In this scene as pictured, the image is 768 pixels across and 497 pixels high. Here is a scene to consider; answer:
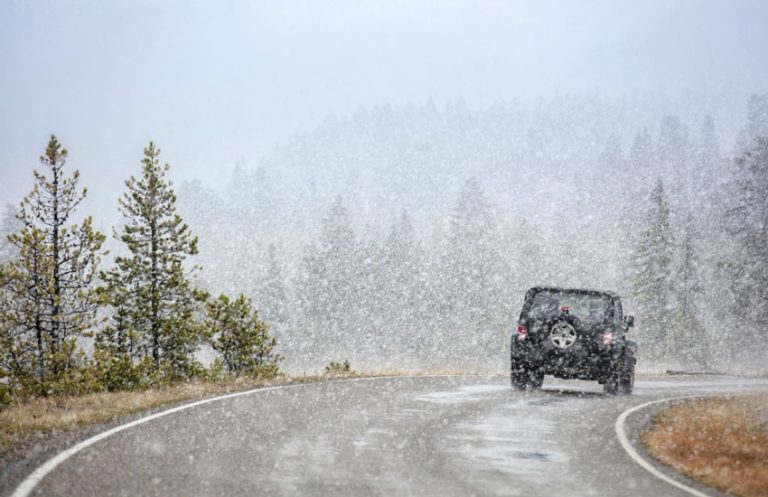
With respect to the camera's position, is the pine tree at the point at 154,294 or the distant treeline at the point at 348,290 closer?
the distant treeline at the point at 348,290

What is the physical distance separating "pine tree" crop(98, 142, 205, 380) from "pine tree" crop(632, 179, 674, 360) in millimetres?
29520

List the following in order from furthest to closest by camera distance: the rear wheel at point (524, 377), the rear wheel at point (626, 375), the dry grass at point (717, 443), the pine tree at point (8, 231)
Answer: the pine tree at point (8, 231)
the rear wheel at point (626, 375)
the rear wheel at point (524, 377)
the dry grass at point (717, 443)

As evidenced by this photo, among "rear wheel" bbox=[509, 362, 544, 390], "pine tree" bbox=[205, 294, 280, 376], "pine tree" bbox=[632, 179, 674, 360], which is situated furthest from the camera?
"pine tree" bbox=[632, 179, 674, 360]

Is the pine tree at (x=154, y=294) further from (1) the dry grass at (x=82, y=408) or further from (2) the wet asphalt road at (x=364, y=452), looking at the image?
(2) the wet asphalt road at (x=364, y=452)

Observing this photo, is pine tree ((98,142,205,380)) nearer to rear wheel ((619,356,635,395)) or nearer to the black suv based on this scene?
the black suv

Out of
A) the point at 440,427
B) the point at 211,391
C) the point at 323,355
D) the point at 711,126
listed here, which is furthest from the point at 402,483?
the point at 711,126

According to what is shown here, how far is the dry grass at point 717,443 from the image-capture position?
8.57 metres

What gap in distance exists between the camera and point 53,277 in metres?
22.4

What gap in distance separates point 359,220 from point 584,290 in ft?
518

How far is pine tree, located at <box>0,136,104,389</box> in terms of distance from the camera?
21.2m

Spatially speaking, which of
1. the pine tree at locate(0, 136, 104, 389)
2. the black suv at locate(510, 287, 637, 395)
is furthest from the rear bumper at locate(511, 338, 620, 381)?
the pine tree at locate(0, 136, 104, 389)

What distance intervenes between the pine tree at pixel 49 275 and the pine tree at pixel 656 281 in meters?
34.0

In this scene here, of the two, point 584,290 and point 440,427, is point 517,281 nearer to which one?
point 584,290

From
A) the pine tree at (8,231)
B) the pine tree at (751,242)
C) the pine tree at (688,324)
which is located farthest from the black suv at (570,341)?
the pine tree at (8,231)
